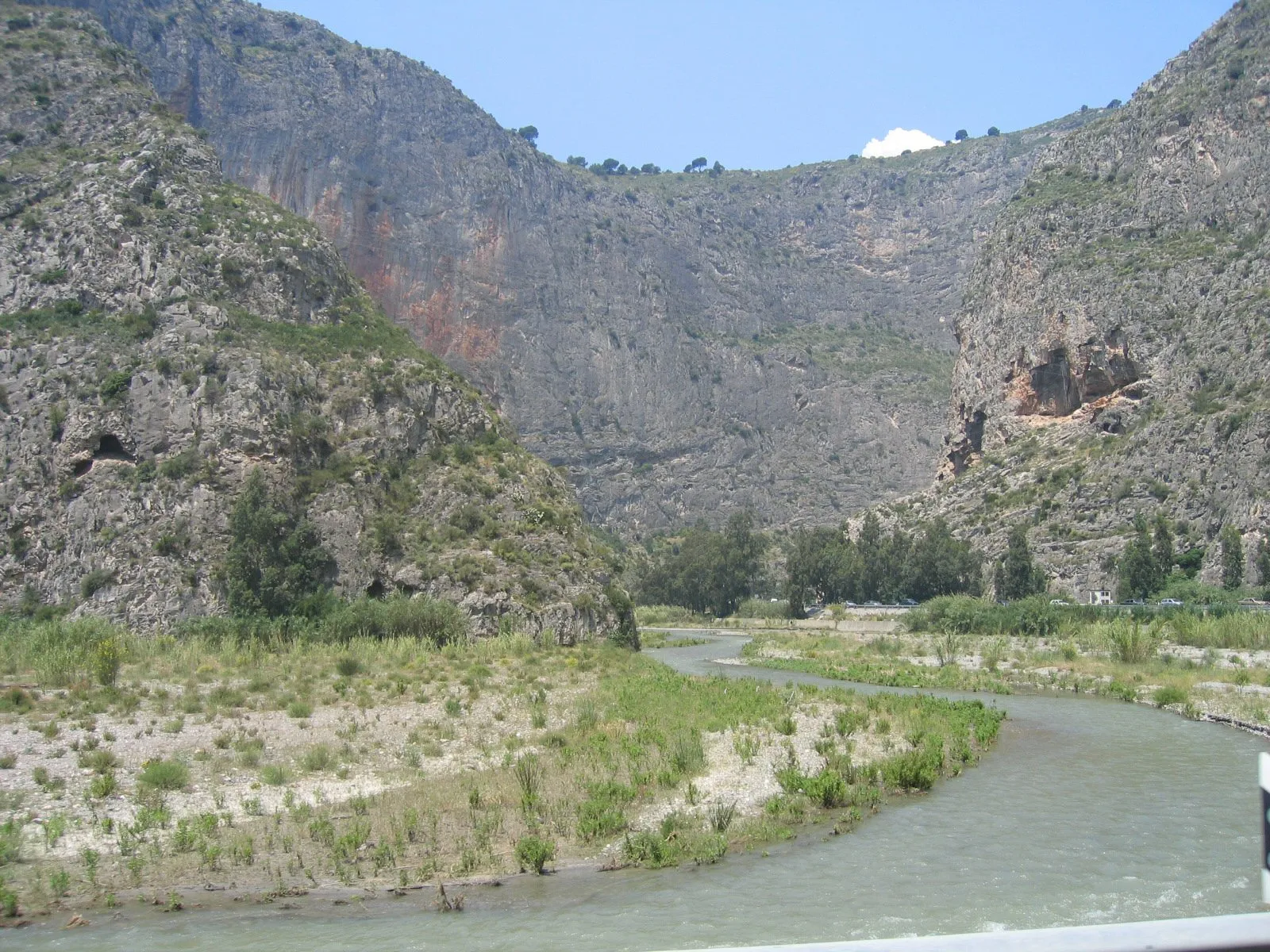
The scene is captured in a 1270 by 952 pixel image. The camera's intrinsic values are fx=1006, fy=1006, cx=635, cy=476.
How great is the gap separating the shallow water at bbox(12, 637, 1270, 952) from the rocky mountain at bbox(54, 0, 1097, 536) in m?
142

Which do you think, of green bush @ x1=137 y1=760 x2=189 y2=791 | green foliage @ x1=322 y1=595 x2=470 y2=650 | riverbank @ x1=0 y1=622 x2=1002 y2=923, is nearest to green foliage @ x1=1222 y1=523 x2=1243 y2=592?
riverbank @ x1=0 y1=622 x2=1002 y2=923

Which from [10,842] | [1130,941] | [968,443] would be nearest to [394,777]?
[10,842]

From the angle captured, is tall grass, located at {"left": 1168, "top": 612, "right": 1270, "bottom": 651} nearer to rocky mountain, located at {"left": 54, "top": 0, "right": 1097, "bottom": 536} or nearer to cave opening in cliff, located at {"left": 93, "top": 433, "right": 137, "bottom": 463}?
cave opening in cliff, located at {"left": 93, "top": 433, "right": 137, "bottom": 463}

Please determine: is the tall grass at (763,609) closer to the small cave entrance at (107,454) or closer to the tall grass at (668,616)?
the tall grass at (668,616)

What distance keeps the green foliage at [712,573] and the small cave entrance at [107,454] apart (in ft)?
255

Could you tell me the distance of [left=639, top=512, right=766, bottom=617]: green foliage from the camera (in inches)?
4867

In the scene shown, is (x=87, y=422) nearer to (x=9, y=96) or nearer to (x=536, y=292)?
(x=9, y=96)

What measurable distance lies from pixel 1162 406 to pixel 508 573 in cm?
6374

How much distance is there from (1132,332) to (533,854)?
319 feet

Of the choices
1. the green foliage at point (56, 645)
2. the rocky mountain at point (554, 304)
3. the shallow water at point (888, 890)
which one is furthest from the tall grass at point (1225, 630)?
the rocky mountain at point (554, 304)

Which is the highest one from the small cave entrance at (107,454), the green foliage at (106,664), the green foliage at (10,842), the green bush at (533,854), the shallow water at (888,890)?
the small cave entrance at (107,454)

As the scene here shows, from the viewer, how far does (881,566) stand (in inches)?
4028

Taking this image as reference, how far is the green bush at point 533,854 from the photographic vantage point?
53.9ft

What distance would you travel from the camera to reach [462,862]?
16.6m
